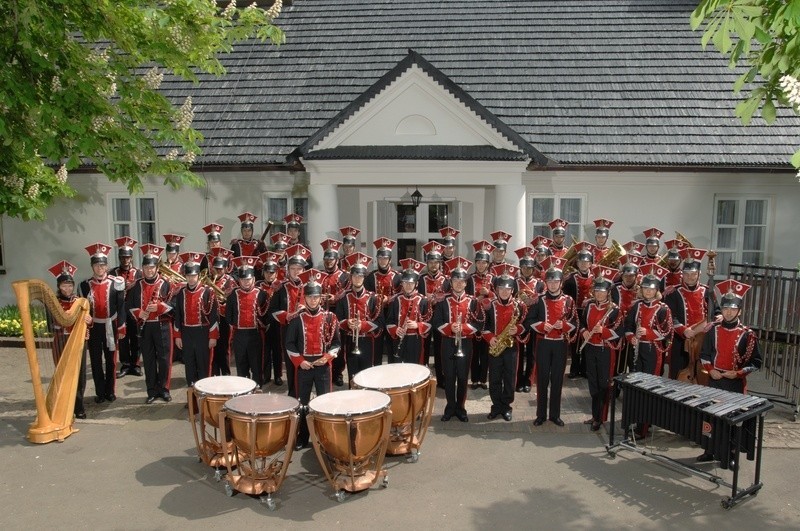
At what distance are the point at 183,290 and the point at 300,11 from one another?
11457 millimetres

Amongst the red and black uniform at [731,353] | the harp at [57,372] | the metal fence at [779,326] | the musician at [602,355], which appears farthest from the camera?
the metal fence at [779,326]


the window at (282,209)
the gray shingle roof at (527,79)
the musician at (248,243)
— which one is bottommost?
the musician at (248,243)

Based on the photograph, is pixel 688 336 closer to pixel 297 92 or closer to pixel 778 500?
pixel 778 500

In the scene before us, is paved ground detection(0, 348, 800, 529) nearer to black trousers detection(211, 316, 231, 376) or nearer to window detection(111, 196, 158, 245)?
black trousers detection(211, 316, 231, 376)

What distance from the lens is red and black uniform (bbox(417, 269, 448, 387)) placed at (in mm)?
10133

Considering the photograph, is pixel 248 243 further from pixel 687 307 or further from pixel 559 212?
pixel 687 307

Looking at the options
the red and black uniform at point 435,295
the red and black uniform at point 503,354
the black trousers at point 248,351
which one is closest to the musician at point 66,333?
the black trousers at point 248,351

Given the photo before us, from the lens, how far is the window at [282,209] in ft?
50.6

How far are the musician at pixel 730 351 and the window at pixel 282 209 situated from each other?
31.1 ft

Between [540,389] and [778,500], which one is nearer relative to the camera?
[778,500]

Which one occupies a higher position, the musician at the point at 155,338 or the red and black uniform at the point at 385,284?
the red and black uniform at the point at 385,284

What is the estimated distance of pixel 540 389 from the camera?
897 centimetres

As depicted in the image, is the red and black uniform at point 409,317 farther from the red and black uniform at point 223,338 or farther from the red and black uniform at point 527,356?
the red and black uniform at point 223,338

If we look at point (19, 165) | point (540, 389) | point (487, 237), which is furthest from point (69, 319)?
point (487, 237)
